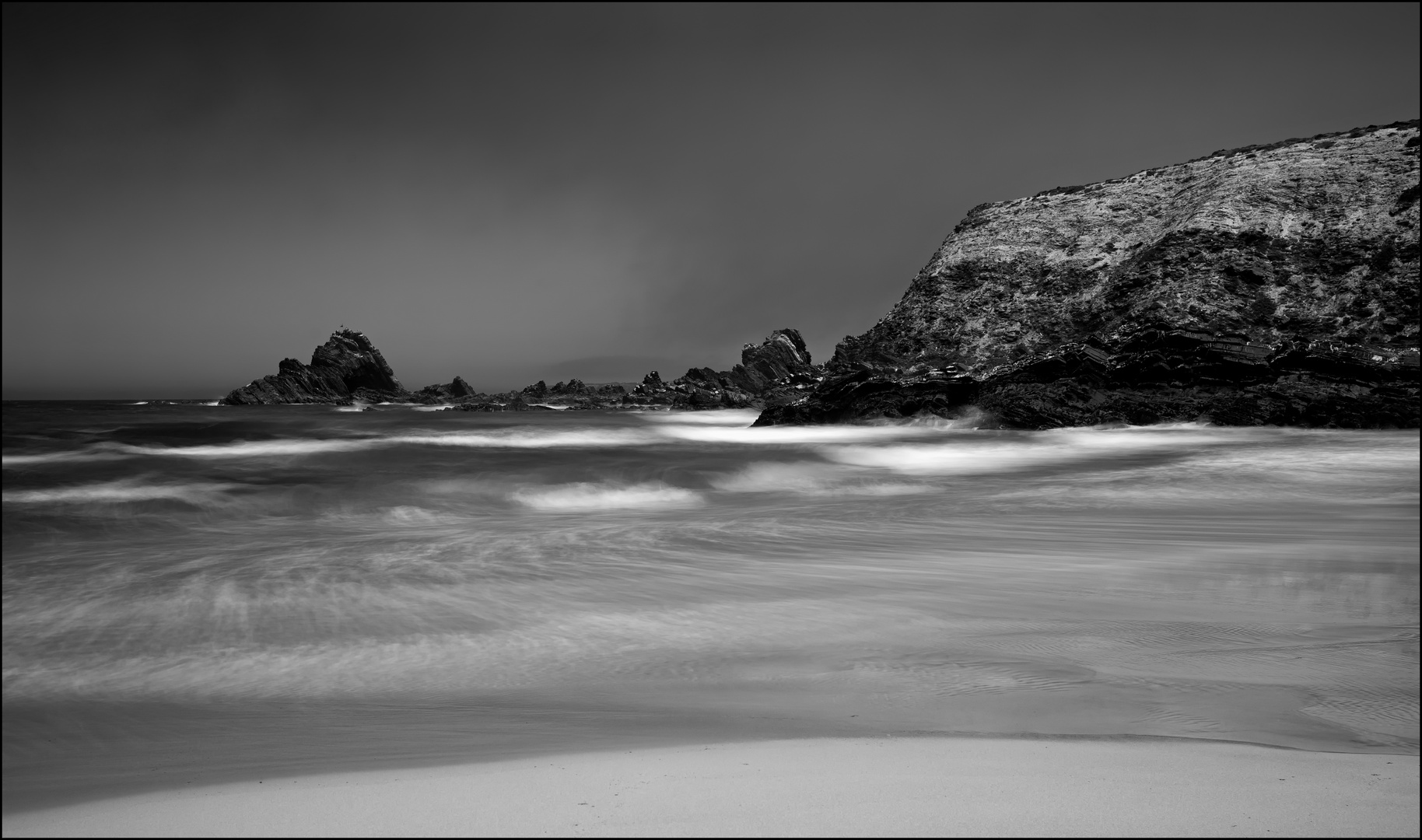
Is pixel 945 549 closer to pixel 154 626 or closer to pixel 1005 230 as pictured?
pixel 154 626

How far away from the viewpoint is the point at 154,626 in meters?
3.94

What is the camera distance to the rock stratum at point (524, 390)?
50.0 meters

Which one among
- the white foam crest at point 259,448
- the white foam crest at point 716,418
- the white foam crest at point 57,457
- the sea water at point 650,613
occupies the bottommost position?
the sea water at point 650,613

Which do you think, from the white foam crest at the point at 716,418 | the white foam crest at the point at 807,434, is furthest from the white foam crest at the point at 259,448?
the white foam crest at the point at 716,418

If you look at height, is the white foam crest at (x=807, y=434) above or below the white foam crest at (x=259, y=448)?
below

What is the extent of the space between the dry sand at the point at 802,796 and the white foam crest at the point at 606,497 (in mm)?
5745

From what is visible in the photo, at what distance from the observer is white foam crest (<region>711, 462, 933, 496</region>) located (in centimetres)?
894

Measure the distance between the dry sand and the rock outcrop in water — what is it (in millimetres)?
15166

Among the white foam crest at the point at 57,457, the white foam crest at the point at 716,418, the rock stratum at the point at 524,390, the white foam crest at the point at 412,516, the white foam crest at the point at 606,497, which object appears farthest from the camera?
the rock stratum at the point at 524,390

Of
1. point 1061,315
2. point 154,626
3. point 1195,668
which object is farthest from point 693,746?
point 1061,315

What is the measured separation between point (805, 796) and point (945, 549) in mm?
3996

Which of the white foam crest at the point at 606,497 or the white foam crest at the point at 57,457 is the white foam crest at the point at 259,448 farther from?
the white foam crest at the point at 606,497

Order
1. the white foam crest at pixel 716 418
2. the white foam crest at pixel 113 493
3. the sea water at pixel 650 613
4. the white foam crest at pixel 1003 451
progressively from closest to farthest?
the sea water at pixel 650 613 → the white foam crest at pixel 113 493 → the white foam crest at pixel 1003 451 → the white foam crest at pixel 716 418

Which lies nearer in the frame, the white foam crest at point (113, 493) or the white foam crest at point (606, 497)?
the white foam crest at point (113, 493)
